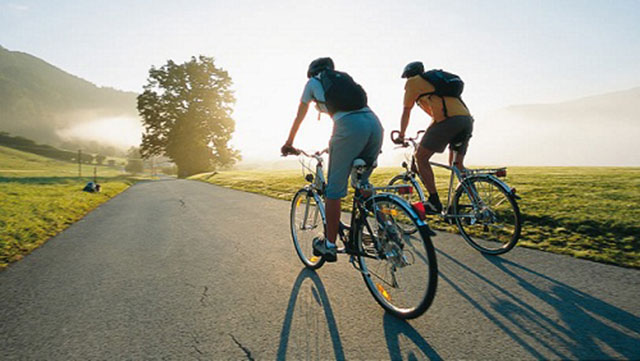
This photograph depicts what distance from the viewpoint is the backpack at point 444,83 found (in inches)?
158

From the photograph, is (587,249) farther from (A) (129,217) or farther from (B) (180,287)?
(A) (129,217)

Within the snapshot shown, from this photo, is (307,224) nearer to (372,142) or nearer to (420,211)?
(372,142)

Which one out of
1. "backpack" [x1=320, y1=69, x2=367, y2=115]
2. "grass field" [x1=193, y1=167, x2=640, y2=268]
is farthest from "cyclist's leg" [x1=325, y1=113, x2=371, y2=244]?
"grass field" [x1=193, y1=167, x2=640, y2=268]

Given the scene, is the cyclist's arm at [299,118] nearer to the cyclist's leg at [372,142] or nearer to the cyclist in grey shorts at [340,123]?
the cyclist in grey shorts at [340,123]

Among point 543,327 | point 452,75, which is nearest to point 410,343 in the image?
point 543,327

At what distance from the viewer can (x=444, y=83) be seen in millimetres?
4020

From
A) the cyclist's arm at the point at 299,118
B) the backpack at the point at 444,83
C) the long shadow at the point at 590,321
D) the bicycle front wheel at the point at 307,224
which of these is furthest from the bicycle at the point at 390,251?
the backpack at the point at 444,83

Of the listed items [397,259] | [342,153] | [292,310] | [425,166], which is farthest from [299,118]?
[425,166]

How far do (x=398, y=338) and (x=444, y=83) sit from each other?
10.5 ft

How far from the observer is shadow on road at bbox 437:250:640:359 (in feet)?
6.39

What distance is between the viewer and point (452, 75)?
4113 millimetres

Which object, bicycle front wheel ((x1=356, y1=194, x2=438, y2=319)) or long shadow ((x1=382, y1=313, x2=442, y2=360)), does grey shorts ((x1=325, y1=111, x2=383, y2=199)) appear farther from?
long shadow ((x1=382, y1=313, x2=442, y2=360))

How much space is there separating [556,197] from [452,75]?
4450 millimetres

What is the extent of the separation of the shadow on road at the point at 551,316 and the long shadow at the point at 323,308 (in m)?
1.19
